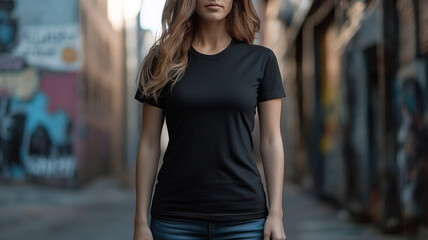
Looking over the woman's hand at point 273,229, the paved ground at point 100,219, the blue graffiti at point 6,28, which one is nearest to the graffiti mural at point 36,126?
the blue graffiti at point 6,28

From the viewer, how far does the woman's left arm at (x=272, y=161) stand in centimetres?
234

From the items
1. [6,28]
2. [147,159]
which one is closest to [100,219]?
[147,159]

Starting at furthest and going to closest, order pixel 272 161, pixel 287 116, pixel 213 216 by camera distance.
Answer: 1. pixel 287 116
2. pixel 272 161
3. pixel 213 216

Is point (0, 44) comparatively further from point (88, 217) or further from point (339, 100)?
point (339, 100)

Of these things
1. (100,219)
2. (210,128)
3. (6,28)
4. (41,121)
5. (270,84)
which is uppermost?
(6,28)

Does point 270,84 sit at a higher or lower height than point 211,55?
lower

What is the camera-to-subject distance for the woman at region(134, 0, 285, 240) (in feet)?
7.62

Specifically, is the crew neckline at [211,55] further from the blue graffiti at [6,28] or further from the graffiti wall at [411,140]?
the blue graffiti at [6,28]

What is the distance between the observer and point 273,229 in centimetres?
233

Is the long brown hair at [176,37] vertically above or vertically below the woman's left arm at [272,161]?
above

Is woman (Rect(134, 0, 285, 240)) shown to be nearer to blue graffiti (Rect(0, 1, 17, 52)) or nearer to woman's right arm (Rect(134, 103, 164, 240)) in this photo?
woman's right arm (Rect(134, 103, 164, 240))

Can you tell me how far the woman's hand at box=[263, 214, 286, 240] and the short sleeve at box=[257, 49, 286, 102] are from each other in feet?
1.43

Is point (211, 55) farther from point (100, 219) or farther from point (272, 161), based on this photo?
point (100, 219)

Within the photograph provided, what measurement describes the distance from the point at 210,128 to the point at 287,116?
19.8m
